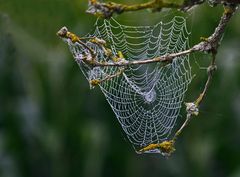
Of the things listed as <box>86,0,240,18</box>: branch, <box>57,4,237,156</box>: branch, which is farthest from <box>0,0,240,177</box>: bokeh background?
<box>86,0,240,18</box>: branch

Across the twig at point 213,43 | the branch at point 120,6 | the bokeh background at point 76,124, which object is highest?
the branch at point 120,6

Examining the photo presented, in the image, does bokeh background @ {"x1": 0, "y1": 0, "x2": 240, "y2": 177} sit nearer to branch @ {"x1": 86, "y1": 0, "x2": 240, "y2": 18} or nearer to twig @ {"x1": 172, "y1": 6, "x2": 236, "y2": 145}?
twig @ {"x1": 172, "y1": 6, "x2": 236, "y2": 145}

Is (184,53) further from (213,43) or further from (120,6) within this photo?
(120,6)

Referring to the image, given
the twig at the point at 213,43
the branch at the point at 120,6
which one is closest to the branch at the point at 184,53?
the twig at the point at 213,43

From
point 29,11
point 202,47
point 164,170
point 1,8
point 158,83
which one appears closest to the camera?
point 202,47

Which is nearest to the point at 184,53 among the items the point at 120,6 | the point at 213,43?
the point at 213,43

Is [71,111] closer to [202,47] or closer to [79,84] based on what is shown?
[79,84]

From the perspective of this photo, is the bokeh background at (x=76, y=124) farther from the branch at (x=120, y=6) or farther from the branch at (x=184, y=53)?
the branch at (x=120, y=6)

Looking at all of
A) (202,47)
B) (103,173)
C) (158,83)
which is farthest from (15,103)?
(202,47)
